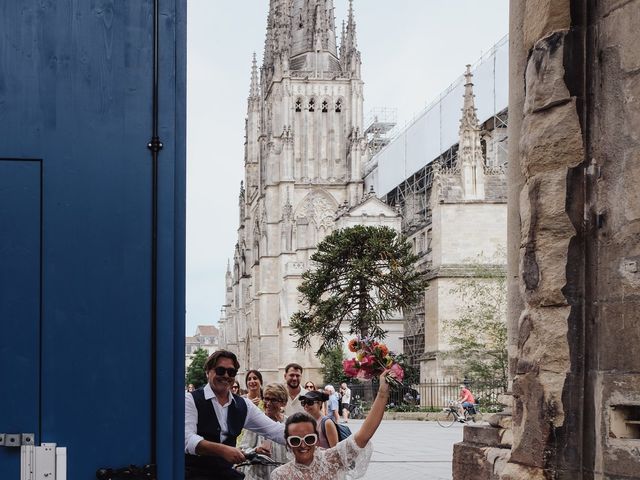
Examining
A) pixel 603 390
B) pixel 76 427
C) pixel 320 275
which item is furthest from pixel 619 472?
pixel 320 275

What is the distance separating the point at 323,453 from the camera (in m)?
5.41

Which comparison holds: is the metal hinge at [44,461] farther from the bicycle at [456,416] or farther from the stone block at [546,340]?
the bicycle at [456,416]

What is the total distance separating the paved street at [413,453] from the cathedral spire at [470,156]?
1509cm

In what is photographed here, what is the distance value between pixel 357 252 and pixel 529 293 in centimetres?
4585

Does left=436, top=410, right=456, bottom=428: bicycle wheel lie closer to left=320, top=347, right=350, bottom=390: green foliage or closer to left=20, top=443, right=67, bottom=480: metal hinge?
left=320, top=347, right=350, bottom=390: green foliage

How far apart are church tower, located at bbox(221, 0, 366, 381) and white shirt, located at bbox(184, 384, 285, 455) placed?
7217 cm

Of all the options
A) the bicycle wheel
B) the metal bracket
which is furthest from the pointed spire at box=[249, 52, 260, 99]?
the metal bracket

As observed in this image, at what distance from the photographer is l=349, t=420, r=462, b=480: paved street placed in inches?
588

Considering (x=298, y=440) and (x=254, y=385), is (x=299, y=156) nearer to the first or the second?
(x=254, y=385)

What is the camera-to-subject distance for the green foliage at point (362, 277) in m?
49.8

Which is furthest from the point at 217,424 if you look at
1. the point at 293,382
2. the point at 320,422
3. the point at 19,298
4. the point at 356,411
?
the point at 356,411

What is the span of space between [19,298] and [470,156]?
42.2 metres

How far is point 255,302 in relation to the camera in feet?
303

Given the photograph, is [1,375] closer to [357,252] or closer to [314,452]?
[314,452]
